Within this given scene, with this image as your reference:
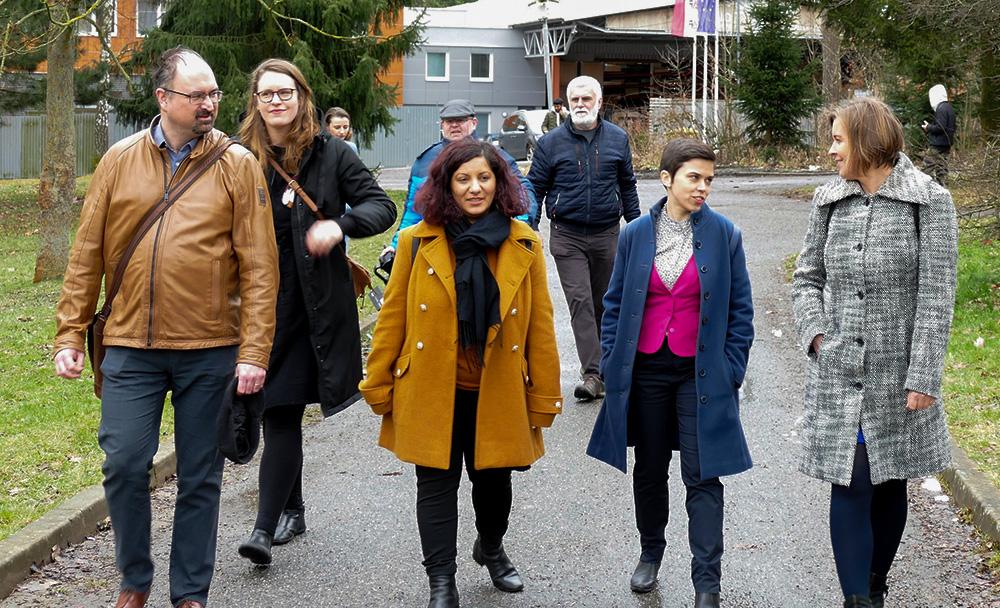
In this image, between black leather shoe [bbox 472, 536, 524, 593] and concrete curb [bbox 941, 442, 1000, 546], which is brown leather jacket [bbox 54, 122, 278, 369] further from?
concrete curb [bbox 941, 442, 1000, 546]

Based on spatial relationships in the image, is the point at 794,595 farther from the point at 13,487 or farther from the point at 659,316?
the point at 13,487

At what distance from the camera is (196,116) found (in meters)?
4.79

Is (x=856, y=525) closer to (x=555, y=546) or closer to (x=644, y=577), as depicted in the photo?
(x=644, y=577)

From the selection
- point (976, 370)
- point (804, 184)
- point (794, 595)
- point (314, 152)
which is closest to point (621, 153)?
point (976, 370)

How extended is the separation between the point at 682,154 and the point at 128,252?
6.99 feet

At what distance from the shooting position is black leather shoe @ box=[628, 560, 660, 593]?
5.34 meters

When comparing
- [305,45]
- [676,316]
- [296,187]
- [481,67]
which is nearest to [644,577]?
[676,316]

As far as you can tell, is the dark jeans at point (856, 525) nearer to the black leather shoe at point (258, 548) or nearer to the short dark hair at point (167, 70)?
the black leather shoe at point (258, 548)

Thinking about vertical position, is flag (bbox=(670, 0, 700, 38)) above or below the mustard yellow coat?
above

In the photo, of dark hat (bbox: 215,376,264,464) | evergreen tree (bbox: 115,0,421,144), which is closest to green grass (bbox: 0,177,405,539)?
dark hat (bbox: 215,376,264,464)

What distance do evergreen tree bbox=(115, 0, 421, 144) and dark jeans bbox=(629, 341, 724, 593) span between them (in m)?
20.5

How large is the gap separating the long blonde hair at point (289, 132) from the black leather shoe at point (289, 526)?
1642 millimetres

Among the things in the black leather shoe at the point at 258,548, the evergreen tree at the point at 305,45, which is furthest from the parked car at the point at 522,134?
the black leather shoe at the point at 258,548

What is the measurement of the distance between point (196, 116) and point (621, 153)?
4.77m
